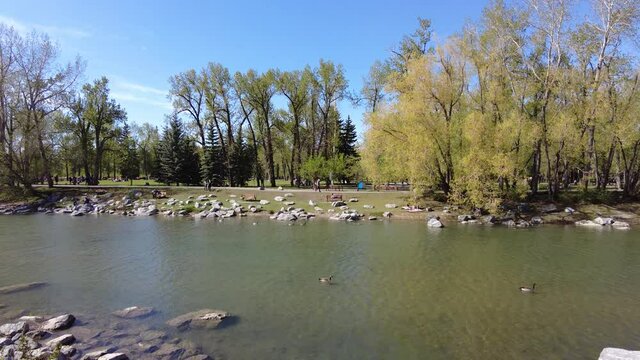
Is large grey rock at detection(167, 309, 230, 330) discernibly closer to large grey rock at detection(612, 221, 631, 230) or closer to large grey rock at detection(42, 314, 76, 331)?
large grey rock at detection(42, 314, 76, 331)

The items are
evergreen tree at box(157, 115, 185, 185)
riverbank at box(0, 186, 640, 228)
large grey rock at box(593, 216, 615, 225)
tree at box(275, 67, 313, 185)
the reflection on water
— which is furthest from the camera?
evergreen tree at box(157, 115, 185, 185)

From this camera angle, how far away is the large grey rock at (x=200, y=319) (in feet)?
36.4

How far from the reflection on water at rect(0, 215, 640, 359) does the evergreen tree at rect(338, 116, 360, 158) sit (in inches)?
1338

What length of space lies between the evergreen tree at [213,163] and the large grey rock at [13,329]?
4484cm

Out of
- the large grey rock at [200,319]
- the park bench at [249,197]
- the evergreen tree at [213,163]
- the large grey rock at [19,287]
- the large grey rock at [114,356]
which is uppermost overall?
the evergreen tree at [213,163]

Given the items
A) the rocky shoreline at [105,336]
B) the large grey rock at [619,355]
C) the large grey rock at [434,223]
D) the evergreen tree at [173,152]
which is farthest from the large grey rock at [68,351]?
the evergreen tree at [173,152]

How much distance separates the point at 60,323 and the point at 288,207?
87.0 feet

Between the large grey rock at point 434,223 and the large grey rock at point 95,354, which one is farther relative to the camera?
the large grey rock at point 434,223

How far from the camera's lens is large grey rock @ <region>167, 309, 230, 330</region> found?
11086 millimetres

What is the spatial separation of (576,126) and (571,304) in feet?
83.9

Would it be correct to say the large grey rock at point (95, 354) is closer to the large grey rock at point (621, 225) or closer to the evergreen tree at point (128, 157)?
the large grey rock at point (621, 225)

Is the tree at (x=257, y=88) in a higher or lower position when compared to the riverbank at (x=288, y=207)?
higher

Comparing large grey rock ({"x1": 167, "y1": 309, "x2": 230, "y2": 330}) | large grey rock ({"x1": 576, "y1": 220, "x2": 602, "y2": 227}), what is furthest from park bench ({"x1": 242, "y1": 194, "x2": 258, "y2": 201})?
large grey rock ({"x1": 167, "y1": 309, "x2": 230, "y2": 330})

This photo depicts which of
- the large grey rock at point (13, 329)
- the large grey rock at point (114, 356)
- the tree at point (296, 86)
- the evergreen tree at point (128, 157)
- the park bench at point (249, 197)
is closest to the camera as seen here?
the large grey rock at point (114, 356)
